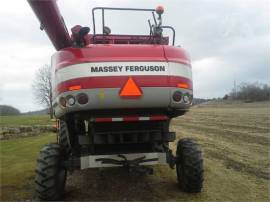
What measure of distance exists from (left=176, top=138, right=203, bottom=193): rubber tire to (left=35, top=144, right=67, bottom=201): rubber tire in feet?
7.02

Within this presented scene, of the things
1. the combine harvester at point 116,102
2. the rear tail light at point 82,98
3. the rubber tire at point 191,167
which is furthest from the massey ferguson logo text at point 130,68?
the rubber tire at point 191,167

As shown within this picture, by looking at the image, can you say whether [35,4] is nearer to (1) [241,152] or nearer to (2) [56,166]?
(2) [56,166]

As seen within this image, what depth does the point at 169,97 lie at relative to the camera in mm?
7285

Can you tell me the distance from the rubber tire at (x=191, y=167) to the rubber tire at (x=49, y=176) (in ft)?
7.02

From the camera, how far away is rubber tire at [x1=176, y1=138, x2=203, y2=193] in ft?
25.4

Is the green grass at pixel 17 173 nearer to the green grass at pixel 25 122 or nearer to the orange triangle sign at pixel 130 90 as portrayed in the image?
the orange triangle sign at pixel 130 90

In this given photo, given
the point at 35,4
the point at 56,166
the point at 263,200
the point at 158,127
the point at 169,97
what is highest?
the point at 35,4

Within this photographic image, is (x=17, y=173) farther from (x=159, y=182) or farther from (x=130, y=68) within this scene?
(x=130, y=68)

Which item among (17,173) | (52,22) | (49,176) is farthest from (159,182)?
(52,22)

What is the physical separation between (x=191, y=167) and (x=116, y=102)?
1.83 metres

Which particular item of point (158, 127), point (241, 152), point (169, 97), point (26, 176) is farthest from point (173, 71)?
point (241, 152)

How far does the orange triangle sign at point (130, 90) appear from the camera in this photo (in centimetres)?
705

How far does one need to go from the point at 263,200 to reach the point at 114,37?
431 centimetres

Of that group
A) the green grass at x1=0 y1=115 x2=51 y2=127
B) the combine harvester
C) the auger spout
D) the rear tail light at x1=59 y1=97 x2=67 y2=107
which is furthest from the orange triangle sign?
the green grass at x1=0 y1=115 x2=51 y2=127
